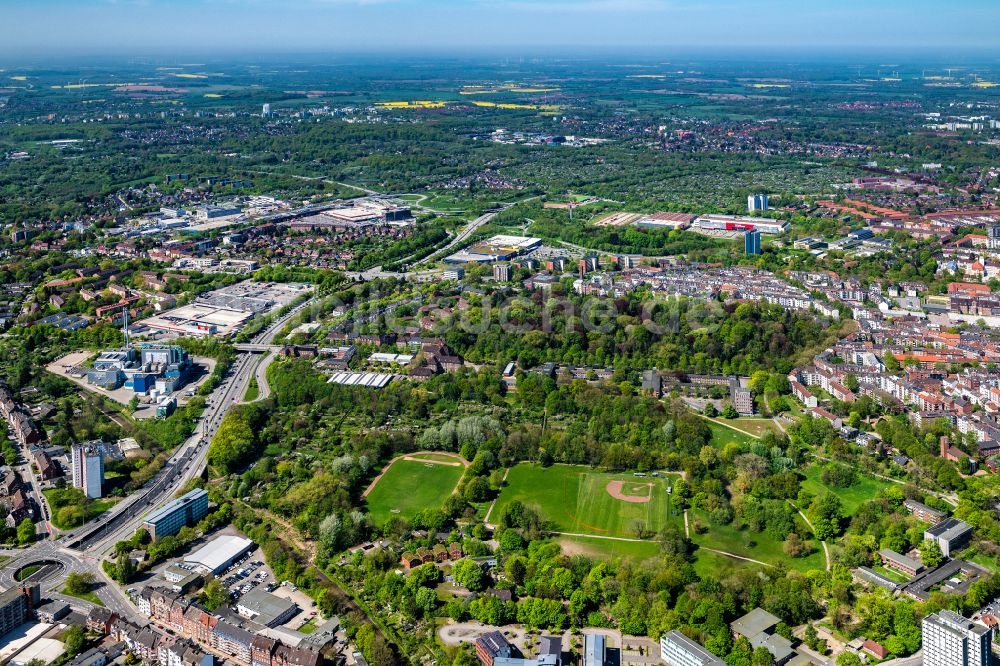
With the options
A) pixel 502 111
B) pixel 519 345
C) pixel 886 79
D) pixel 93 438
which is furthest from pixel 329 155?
pixel 886 79

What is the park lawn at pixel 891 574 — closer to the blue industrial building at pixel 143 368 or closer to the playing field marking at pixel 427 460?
the playing field marking at pixel 427 460

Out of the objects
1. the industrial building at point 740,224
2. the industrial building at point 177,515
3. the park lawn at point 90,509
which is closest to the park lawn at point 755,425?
the industrial building at point 177,515

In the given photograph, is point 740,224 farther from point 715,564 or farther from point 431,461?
point 715,564

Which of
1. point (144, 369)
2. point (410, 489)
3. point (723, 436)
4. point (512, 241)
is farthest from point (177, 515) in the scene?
point (512, 241)

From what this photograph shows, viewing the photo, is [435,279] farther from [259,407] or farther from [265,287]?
[259,407]

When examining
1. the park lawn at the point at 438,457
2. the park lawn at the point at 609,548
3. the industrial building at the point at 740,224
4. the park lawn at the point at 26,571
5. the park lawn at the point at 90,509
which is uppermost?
the industrial building at the point at 740,224
